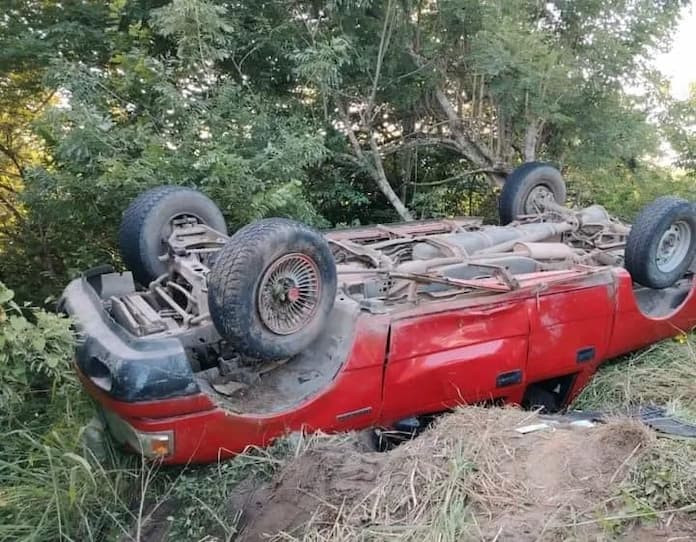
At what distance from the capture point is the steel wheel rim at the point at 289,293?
115 inches

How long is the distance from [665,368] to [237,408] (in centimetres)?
304

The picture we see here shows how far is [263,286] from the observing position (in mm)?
2891

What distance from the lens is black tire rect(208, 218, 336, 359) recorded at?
2.79m

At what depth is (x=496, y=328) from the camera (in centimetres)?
353

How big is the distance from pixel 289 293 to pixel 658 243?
279cm

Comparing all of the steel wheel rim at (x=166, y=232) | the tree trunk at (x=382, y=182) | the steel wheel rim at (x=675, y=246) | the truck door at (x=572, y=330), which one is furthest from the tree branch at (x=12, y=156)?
the steel wheel rim at (x=675, y=246)

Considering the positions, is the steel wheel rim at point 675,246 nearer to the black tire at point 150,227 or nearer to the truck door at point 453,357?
the truck door at point 453,357

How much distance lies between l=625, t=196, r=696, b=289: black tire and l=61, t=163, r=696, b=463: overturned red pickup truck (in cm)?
1

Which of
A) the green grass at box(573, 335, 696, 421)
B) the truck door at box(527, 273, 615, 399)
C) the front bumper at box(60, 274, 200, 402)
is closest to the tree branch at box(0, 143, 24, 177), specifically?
the front bumper at box(60, 274, 200, 402)

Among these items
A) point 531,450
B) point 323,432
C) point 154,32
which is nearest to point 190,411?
point 323,432

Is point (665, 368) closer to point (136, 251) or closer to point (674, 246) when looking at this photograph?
point (674, 246)

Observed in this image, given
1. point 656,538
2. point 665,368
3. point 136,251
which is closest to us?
point 656,538

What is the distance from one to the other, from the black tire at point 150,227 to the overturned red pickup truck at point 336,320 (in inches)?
0.4

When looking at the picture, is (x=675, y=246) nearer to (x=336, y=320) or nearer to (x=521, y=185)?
(x=521, y=185)
